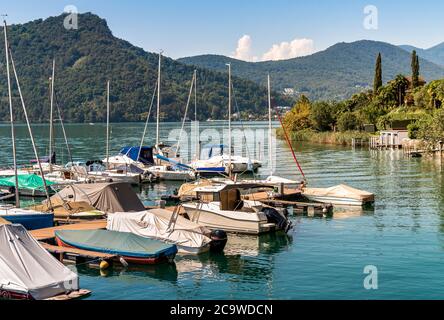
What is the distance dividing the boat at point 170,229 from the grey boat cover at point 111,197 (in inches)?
176

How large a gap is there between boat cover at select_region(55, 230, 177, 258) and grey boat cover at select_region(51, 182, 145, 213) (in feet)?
24.3

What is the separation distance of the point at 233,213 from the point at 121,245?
8.50 m

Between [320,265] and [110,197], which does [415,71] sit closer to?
[110,197]

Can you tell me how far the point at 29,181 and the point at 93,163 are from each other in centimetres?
1756

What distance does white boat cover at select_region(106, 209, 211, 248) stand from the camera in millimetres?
30250

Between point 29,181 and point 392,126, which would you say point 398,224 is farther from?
point 392,126

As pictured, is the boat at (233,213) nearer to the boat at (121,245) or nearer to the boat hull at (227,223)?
the boat hull at (227,223)

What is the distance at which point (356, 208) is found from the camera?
142 ft

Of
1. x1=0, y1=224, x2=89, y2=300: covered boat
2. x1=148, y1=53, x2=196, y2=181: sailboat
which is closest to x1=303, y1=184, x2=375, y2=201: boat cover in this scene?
x1=148, y1=53, x2=196, y2=181: sailboat

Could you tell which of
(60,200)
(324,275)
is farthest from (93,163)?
(324,275)

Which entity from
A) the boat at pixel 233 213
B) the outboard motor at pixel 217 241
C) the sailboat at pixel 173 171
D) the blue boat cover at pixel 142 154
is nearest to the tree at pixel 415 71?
the blue boat cover at pixel 142 154

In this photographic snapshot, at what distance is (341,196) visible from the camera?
4494 centimetres

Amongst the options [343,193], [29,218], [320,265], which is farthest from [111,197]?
[343,193]

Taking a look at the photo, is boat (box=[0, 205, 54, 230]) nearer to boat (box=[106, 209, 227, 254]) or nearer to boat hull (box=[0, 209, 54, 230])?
boat hull (box=[0, 209, 54, 230])
